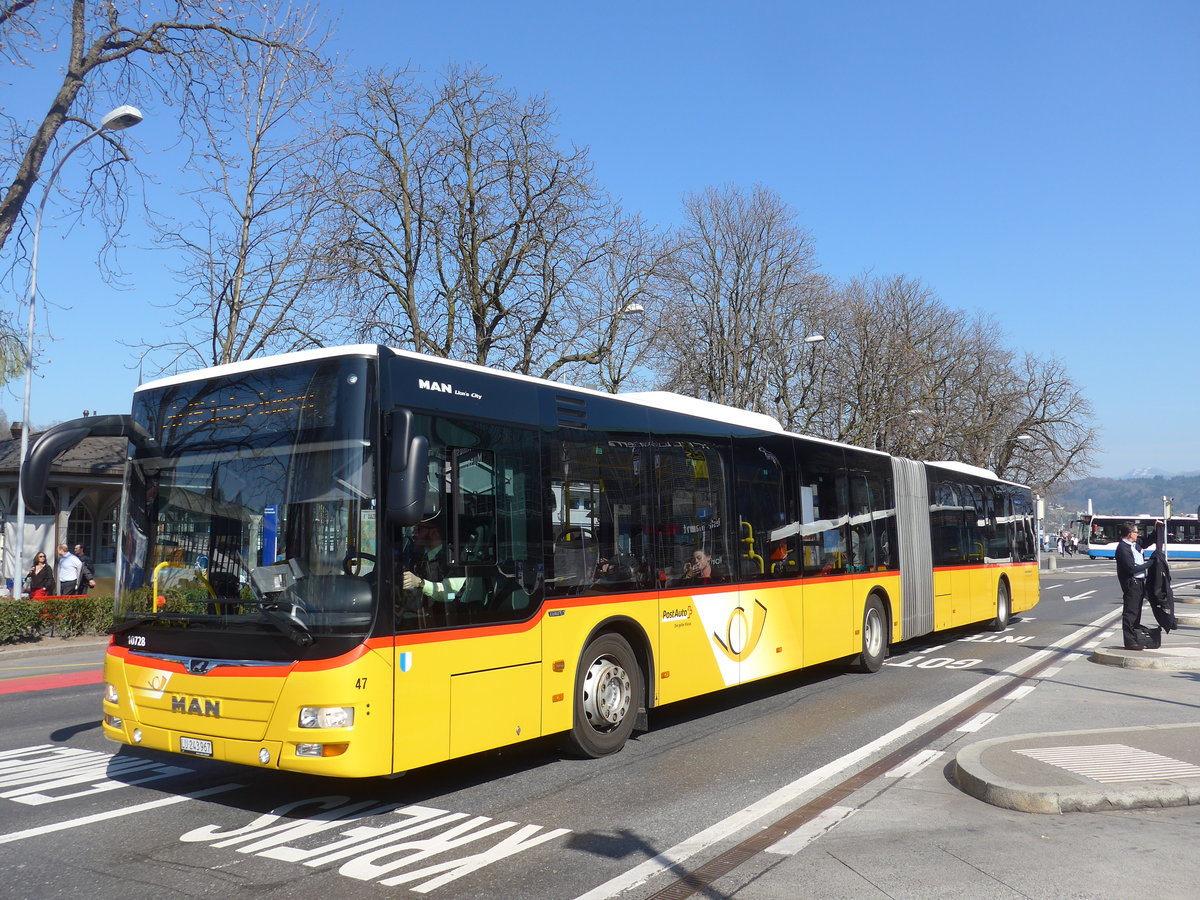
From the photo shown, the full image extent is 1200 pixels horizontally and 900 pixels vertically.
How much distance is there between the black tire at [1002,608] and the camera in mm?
20031

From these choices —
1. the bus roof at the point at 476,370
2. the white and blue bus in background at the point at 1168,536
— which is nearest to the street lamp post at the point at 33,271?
the bus roof at the point at 476,370

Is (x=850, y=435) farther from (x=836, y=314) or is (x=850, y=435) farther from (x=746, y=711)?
(x=746, y=711)

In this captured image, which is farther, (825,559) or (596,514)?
(825,559)

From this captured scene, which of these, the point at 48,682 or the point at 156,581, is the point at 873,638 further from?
the point at 48,682

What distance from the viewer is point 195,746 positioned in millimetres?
6562

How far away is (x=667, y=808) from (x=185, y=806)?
10.6 feet

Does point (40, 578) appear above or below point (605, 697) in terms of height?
above

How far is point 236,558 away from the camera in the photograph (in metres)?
6.56

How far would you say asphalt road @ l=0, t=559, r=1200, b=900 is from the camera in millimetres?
5336

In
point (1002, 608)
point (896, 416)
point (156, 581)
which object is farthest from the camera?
point (896, 416)

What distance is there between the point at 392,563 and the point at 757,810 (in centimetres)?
283

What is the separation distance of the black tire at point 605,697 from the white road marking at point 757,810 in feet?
5.47

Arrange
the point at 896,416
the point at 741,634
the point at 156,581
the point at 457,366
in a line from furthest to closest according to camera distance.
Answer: the point at 896,416, the point at 741,634, the point at 457,366, the point at 156,581

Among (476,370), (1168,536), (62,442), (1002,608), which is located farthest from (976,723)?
(1168,536)
